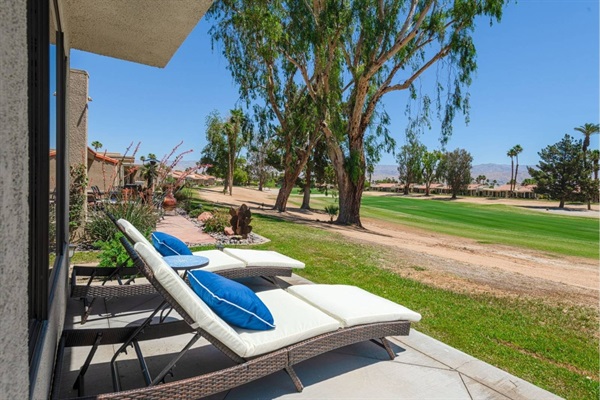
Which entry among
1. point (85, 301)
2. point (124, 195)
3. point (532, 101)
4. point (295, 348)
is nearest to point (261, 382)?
point (295, 348)

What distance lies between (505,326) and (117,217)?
5.92m

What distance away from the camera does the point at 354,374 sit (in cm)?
285

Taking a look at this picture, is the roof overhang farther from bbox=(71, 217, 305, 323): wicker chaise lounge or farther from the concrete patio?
the concrete patio

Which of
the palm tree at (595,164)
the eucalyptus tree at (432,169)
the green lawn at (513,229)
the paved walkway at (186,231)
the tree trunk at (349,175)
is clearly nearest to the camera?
the paved walkway at (186,231)

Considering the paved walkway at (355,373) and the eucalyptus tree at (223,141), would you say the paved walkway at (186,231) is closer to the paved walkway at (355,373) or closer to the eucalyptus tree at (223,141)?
the paved walkway at (355,373)

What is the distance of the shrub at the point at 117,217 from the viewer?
673 centimetres

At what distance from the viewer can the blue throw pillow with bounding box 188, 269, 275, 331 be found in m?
2.52

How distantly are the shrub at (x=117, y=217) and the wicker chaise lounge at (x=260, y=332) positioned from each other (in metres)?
4.35

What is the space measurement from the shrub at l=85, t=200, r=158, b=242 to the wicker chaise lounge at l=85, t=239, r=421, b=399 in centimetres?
435

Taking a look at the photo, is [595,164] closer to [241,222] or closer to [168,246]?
[241,222]

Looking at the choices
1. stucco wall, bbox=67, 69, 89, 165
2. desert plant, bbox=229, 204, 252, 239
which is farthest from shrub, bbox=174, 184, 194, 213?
stucco wall, bbox=67, 69, 89, 165

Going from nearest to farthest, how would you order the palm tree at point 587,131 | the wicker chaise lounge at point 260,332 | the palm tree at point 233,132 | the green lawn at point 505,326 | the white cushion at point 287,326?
the wicker chaise lounge at point 260,332 < the white cushion at point 287,326 < the green lawn at point 505,326 < the palm tree at point 233,132 < the palm tree at point 587,131

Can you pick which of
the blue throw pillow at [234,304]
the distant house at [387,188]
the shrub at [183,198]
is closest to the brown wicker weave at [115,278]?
the blue throw pillow at [234,304]

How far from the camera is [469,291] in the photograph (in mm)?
6117
